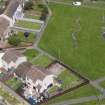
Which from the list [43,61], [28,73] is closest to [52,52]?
[43,61]

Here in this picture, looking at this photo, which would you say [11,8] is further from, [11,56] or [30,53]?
[11,56]

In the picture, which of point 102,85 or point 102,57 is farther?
point 102,57

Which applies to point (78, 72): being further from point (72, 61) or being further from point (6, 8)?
point (6, 8)

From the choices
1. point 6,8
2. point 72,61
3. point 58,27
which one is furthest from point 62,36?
point 6,8

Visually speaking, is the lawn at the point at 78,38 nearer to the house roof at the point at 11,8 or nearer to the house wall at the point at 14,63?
the house wall at the point at 14,63

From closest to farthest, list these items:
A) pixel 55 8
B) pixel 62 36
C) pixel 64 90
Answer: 1. pixel 64 90
2. pixel 62 36
3. pixel 55 8

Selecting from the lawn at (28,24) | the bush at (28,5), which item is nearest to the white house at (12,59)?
the lawn at (28,24)

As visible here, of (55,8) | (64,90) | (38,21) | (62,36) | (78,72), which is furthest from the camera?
(55,8)
